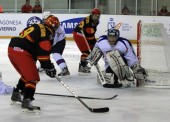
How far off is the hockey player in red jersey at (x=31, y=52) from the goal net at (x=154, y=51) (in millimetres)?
1967

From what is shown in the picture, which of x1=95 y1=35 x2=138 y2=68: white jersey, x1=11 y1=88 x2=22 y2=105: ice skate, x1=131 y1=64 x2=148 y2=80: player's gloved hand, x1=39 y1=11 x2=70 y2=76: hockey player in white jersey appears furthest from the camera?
x1=39 y1=11 x2=70 y2=76: hockey player in white jersey

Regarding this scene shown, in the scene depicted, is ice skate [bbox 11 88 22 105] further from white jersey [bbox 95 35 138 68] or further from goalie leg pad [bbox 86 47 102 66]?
white jersey [bbox 95 35 138 68]

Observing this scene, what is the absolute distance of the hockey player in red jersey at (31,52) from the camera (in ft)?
12.8

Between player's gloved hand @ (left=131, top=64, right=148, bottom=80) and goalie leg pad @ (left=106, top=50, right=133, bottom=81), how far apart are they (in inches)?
2.8

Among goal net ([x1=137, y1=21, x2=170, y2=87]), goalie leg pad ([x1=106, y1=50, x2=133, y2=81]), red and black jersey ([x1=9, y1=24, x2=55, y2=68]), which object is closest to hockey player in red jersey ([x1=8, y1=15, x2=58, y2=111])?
red and black jersey ([x1=9, y1=24, x2=55, y2=68])

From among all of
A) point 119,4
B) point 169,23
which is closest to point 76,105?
point 169,23

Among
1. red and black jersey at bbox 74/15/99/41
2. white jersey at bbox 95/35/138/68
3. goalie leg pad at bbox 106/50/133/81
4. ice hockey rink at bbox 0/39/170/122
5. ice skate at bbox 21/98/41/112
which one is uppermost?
red and black jersey at bbox 74/15/99/41

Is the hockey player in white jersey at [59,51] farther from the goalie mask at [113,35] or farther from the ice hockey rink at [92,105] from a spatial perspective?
the goalie mask at [113,35]

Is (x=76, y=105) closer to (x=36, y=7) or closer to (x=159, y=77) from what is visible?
(x=159, y=77)

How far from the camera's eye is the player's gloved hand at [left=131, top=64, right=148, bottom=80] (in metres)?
5.38

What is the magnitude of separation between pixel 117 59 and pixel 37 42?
176cm

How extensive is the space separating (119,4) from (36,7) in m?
2.87

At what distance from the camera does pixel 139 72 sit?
17.8 ft

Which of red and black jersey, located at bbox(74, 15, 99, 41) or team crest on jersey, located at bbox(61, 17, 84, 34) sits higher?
red and black jersey, located at bbox(74, 15, 99, 41)
